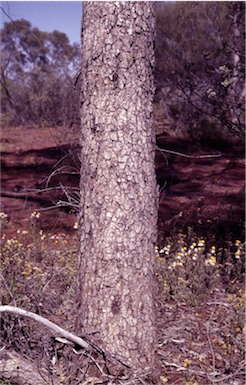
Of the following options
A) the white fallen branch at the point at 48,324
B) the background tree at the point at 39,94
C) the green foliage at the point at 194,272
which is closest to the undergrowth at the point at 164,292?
the green foliage at the point at 194,272

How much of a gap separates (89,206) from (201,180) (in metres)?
6.05

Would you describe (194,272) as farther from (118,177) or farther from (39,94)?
(39,94)

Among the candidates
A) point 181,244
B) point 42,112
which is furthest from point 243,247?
point 42,112

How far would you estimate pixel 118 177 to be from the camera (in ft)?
9.09

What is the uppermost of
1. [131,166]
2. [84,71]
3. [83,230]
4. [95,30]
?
[95,30]

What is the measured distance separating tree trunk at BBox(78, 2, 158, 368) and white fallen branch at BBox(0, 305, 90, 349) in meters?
0.08

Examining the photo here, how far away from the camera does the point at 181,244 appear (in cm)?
486

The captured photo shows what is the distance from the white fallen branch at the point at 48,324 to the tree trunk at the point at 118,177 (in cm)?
8

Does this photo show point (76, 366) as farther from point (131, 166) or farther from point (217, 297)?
point (217, 297)

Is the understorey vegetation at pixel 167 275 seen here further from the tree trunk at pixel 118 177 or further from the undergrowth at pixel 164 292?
the tree trunk at pixel 118 177

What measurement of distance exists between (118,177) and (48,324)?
2.84 feet

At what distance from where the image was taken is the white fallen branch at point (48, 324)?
2734mm

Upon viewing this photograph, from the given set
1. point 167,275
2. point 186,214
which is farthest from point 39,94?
point 167,275

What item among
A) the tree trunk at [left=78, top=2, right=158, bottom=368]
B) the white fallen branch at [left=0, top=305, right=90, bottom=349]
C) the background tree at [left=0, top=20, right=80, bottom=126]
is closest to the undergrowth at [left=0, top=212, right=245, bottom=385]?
the white fallen branch at [left=0, top=305, right=90, bottom=349]
